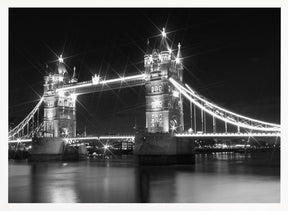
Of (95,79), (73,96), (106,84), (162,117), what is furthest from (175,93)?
(73,96)

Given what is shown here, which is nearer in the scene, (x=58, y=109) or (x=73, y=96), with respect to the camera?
(x=58, y=109)

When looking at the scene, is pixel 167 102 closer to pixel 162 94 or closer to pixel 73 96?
pixel 162 94

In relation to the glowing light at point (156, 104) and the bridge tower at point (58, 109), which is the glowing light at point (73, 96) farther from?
the glowing light at point (156, 104)

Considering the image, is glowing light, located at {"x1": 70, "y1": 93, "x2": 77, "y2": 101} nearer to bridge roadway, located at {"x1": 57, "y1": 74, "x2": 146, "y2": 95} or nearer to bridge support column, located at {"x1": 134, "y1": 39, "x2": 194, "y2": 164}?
bridge roadway, located at {"x1": 57, "y1": 74, "x2": 146, "y2": 95}

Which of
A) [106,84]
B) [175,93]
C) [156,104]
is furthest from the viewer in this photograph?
[106,84]

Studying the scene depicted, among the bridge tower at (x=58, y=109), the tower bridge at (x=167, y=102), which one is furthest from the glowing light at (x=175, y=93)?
the bridge tower at (x=58, y=109)

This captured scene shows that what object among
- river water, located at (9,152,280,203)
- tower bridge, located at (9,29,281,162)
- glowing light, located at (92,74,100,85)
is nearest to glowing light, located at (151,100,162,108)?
tower bridge, located at (9,29,281,162)
